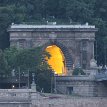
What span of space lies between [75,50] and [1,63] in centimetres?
1806

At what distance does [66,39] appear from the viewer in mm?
176750

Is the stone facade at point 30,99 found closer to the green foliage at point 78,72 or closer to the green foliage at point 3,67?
the green foliage at point 3,67

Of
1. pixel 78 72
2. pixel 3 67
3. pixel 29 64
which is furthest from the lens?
pixel 78 72

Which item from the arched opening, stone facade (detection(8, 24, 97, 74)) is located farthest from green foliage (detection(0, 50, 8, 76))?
the arched opening

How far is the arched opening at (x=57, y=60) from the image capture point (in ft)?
579

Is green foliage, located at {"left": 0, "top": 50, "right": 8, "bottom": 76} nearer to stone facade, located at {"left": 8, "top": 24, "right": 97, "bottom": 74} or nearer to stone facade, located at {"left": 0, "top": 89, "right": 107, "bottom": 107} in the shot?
stone facade, located at {"left": 0, "top": 89, "right": 107, "bottom": 107}

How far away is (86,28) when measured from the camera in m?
176

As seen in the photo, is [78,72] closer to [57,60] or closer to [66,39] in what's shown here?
[66,39]

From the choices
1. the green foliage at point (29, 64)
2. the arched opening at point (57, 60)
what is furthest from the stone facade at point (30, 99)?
the arched opening at point (57, 60)

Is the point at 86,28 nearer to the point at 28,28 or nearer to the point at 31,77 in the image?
the point at 28,28

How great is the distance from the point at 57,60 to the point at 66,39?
7.73 ft

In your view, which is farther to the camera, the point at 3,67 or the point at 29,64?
the point at 29,64

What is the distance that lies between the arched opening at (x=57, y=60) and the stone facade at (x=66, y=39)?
56 cm

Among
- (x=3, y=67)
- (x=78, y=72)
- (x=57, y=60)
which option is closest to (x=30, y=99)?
(x=3, y=67)
